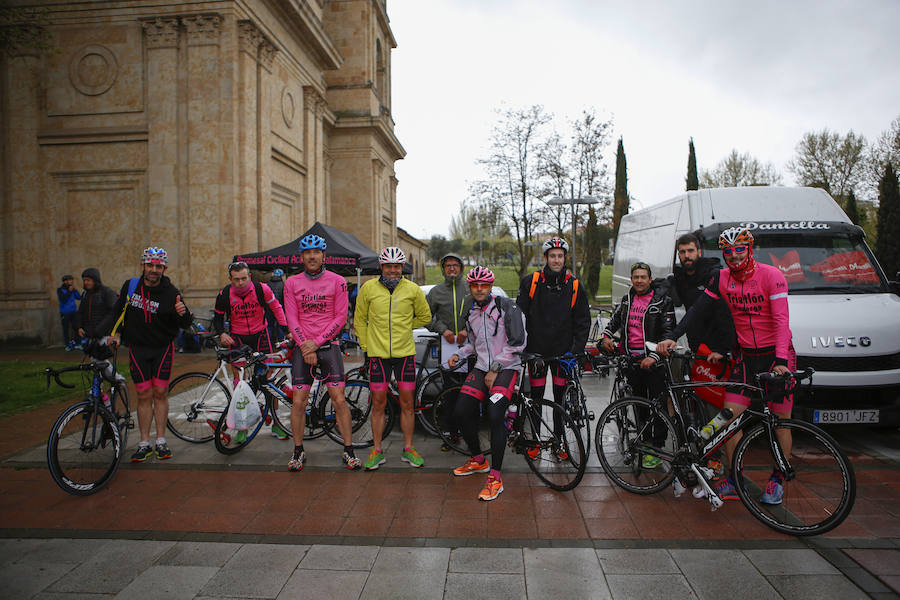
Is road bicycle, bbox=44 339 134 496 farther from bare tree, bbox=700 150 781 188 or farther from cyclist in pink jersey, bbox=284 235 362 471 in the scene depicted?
bare tree, bbox=700 150 781 188

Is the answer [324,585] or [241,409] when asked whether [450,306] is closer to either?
[241,409]

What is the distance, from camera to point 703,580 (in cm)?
325

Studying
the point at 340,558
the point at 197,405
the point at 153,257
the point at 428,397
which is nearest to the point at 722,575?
the point at 340,558

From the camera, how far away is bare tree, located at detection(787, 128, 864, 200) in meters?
39.5

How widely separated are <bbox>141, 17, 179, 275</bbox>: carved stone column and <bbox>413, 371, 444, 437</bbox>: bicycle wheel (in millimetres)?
12399

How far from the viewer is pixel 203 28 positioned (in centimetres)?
1602

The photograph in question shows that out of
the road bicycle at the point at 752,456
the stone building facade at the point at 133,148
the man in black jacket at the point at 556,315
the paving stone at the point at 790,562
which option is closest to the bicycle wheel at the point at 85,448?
the man in black jacket at the point at 556,315

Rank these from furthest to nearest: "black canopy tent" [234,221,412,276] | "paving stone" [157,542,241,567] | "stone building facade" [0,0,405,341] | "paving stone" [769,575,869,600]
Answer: "stone building facade" [0,0,405,341], "black canopy tent" [234,221,412,276], "paving stone" [157,542,241,567], "paving stone" [769,575,869,600]

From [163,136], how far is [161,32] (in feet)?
9.79

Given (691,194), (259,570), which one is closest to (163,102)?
(691,194)

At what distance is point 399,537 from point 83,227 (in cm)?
1698

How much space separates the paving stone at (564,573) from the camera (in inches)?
124

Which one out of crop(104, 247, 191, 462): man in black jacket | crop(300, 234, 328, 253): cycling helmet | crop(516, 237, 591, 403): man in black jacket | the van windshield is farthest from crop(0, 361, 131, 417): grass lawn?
the van windshield

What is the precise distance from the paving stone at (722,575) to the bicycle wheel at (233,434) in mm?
4073
